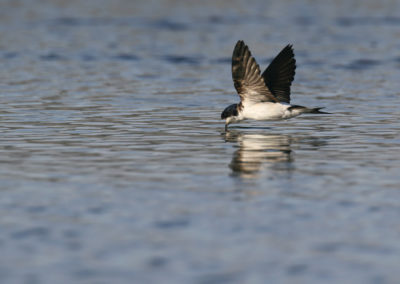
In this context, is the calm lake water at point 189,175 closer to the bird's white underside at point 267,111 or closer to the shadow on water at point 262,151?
the shadow on water at point 262,151

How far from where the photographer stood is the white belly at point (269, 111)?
14633mm

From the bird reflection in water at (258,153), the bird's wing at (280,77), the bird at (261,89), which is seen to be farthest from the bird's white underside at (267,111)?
the bird's wing at (280,77)

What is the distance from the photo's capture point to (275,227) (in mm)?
8703

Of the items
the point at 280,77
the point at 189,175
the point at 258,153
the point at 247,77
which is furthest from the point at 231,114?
the point at 189,175

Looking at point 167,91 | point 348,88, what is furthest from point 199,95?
point 348,88

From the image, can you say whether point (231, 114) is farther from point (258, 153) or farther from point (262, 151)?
point (258, 153)

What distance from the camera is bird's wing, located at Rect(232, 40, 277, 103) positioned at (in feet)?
45.7

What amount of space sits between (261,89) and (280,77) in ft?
3.92

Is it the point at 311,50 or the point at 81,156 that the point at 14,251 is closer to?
the point at 81,156

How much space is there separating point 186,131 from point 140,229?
6767 mm

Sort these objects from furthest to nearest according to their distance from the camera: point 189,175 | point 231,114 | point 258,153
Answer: point 231,114 → point 258,153 → point 189,175

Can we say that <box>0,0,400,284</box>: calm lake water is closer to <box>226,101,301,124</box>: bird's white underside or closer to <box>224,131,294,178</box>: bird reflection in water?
<box>224,131,294,178</box>: bird reflection in water

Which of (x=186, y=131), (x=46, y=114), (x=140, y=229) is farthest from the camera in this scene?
(x=46, y=114)

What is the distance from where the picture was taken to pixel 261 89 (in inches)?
572
